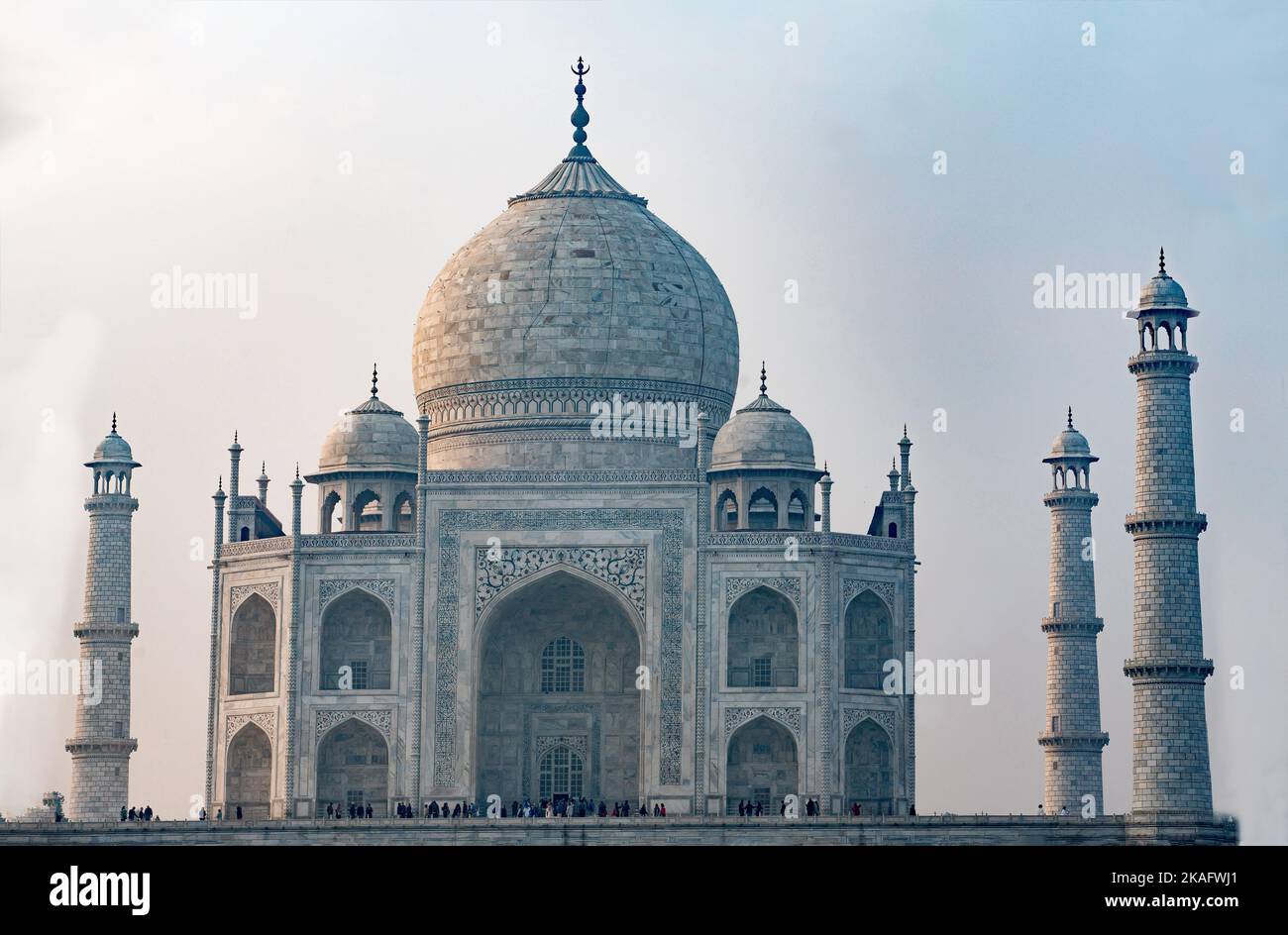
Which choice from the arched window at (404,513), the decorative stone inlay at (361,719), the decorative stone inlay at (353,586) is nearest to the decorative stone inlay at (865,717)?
the decorative stone inlay at (361,719)

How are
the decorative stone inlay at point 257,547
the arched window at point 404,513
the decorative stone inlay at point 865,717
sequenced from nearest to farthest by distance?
the decorative stone inlay at point 865,717 < the decorative stone inlay at point 257,547 < the arched window at point 404,513

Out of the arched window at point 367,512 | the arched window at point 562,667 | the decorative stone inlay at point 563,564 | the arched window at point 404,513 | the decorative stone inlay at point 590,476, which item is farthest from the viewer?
the arched window at point 404,513

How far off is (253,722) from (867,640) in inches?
368

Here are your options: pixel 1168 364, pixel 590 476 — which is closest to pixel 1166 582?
pixel 1168 364

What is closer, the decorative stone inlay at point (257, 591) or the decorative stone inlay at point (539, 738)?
the decorative stone inlay at point (257, 591)

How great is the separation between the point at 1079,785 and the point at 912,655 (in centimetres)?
486

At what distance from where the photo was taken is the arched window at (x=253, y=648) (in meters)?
48.4

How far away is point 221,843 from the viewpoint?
146 feet

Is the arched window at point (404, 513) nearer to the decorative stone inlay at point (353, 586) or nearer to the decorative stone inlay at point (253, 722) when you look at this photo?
the decorative stone inlay at point (353, 586)

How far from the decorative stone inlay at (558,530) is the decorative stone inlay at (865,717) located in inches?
95.1

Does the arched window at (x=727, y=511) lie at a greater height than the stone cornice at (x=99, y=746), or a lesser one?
greater

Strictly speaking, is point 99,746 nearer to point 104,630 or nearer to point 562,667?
point 104,630
